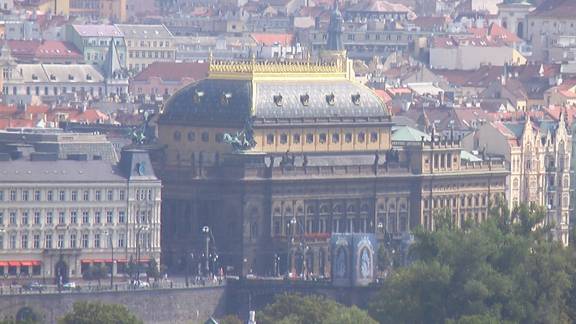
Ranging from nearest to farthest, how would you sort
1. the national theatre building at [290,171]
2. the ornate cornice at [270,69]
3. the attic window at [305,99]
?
the national theatre building at [290,171], the attic window at [305,99], the ornate cornice at [270,69]

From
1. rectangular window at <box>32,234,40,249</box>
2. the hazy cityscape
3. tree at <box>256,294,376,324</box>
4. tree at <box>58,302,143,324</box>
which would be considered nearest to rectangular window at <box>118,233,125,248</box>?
the hazy cityscape

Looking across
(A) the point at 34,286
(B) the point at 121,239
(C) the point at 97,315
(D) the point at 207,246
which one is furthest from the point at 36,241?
(C) the point at 97,315

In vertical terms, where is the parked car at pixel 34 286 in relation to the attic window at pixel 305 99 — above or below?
below

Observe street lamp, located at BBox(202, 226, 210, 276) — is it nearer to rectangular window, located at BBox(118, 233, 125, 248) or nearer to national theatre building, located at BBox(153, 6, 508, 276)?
national theatre building, located at BBox(153, 6, 508, 276)

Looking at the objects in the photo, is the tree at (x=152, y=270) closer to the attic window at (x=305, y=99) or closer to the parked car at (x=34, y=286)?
the parked car at (x=34, y=286)

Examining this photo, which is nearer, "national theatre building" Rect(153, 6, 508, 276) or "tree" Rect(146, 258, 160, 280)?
"tree" Rect(146, 258, 160, 280)

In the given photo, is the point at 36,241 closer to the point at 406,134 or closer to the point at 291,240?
the point at 291,240

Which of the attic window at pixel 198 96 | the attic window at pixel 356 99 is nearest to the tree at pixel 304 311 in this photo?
the attic window at pixel 198 96
